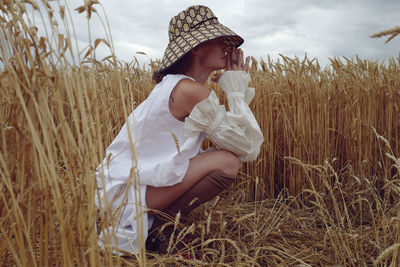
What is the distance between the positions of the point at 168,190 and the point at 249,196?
0.74m

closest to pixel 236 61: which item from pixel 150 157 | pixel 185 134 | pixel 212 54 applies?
pixel 212 54

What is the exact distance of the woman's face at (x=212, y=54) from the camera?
140 cm

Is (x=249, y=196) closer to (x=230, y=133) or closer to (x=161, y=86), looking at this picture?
(x=230, y=133)

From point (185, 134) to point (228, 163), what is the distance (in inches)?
8.5

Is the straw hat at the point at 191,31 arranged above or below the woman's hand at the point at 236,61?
above

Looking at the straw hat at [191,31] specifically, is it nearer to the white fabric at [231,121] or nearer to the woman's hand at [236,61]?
the woman's hand at [236,61]

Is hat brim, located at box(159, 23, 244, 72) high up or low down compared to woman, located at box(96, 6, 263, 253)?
up

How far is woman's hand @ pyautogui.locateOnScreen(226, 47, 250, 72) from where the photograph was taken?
4.74 feet

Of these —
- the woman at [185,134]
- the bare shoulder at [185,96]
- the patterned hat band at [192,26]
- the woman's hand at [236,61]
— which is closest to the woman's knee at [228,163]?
the woman at [185,134]

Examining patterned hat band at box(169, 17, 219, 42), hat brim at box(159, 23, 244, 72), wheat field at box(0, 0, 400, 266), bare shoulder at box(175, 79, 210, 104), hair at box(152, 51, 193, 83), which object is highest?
patterned hat band at box(169, 17, 219, 42)

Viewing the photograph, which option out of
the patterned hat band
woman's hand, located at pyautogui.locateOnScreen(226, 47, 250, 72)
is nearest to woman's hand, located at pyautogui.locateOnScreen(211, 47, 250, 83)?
woman's hand, located at pyautogui.locateOnScreen(226, 47, 250, 72)

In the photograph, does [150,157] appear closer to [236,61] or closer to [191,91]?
[191,91]

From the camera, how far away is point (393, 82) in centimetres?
229

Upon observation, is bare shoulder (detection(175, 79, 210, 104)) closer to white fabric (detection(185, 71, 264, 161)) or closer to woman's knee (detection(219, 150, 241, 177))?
white fabric (detection(185, 71, 264, 161))
